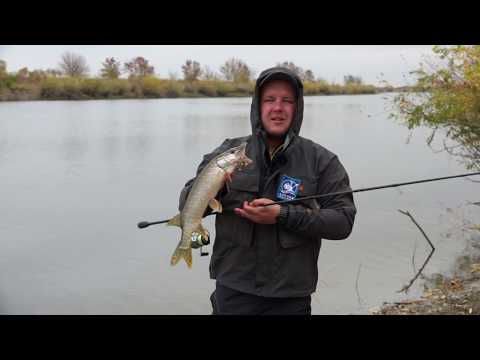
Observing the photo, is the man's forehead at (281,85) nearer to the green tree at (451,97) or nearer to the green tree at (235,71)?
the green tree at (451,97)

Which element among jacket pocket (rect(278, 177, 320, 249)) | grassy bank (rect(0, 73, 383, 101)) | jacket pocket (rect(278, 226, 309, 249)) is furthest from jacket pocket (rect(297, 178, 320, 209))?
grassy bank (rect(0, 73, 383, 101))

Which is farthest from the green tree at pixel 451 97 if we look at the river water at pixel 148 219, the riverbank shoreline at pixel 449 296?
the riverbank shoreline at pixel 449 296

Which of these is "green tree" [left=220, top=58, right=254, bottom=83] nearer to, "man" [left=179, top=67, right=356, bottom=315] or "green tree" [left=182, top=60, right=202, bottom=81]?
"green tree" [left=182, top=60, right=202, bottom=81]

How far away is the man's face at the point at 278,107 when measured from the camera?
9.58 feet

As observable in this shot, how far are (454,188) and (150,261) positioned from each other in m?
8.26

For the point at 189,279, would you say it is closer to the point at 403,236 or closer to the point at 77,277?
the point at 77,277

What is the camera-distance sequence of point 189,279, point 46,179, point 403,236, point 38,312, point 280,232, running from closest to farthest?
point 280,232 < point 38,312 < point 189,279 < point 403,236 < point 46,179

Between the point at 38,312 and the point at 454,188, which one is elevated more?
the point at 454,188

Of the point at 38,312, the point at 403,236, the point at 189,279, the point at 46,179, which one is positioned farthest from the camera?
the point at 46,179

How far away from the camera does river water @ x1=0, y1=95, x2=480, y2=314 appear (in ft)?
23.5

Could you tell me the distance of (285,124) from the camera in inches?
116

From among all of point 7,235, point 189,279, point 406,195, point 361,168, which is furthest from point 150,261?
point 361,168

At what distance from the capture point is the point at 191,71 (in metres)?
45.5
